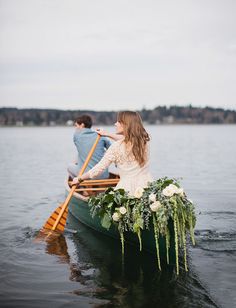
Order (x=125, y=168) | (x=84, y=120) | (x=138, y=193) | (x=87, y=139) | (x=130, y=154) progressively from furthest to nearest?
(x=87, y=139) < (x=84, y=120) < (x=125, y=168) < (x=130, y=154) < (x=138, y=193)

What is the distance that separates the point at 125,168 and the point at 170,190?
119 centimetres

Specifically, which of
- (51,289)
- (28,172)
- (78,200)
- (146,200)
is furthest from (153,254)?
(28,172)

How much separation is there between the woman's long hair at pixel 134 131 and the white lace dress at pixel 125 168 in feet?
0.45

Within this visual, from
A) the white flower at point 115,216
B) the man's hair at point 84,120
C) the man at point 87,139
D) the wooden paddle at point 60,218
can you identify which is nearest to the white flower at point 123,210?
the white flower at point 115,216

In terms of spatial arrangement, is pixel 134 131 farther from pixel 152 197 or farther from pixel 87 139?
pixel 87 139

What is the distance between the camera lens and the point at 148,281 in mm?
6371

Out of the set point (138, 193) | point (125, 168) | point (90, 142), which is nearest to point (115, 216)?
point (138, 193)

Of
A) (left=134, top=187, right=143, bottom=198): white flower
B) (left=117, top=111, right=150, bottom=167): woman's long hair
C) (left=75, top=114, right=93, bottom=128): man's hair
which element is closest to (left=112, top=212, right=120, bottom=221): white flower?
(left=134, top=187, right=143, bottom=198): white flower

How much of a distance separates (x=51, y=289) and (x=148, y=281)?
1.39 m

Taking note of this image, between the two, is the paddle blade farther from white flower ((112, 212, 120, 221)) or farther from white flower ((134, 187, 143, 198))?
white flower ((134, 187, 143, 198))

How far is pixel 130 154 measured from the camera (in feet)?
22.4

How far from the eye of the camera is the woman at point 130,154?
6.65 metres

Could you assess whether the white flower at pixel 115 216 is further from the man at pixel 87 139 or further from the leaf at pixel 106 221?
the man at pixel 87 139

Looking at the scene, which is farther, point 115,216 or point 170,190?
point 115,216
